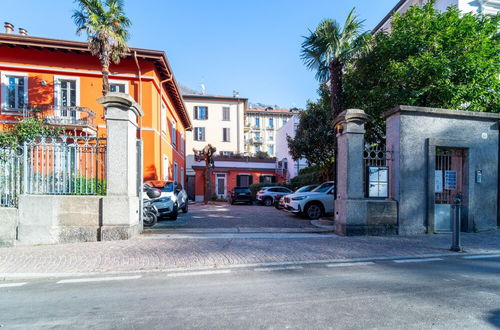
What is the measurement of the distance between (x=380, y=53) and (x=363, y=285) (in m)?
9.26

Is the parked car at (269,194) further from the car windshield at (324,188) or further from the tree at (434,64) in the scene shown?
the tree at (434,64)

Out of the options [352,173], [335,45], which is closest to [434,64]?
[335,45]

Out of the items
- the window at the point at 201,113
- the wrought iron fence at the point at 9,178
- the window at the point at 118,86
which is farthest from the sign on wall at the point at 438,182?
the window at the point at 201,113

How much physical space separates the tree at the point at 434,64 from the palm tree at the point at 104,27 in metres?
10.8

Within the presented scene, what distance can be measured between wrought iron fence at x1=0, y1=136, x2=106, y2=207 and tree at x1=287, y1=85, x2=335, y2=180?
1382 cm

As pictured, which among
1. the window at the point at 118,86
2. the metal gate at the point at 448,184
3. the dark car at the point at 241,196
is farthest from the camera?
the dark car at the point at 241,196

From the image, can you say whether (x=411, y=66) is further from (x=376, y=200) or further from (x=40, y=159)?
(x=40, y=159)

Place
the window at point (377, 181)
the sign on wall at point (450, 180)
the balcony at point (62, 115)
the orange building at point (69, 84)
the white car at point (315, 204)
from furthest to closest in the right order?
the orange building at point (69, 84) < the balcony at point (62, 115) < the white car at point (315, 204) < the sign on wall at point (450, 180) < the window at point (377, 181)

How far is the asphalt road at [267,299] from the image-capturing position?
297 centimetres

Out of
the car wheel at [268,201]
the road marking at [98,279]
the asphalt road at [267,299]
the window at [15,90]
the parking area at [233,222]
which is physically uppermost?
the window at [15,90]

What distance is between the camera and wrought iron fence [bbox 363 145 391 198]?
816 centimetres


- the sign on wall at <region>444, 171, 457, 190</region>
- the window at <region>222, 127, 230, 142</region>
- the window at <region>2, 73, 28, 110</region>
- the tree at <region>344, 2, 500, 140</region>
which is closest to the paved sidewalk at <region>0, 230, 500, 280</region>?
the sign on wall at <region>444, 171, 457, 190</region>

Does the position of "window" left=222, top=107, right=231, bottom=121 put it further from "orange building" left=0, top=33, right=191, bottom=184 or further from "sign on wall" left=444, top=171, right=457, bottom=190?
"sign on wall" left=444, top=171, right=457, bottom=190

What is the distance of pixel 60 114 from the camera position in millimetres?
14438
